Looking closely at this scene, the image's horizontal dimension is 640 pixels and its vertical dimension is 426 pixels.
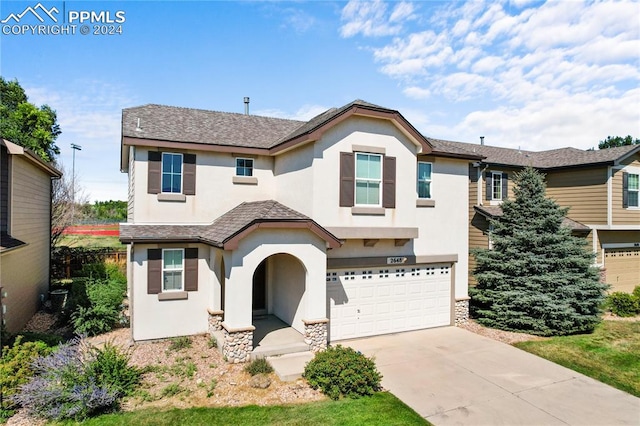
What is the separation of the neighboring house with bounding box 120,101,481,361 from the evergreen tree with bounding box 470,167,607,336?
1.23 meters

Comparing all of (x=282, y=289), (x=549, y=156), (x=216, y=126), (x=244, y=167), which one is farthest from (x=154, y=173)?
(x=549, y=156)

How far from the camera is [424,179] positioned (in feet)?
44.9

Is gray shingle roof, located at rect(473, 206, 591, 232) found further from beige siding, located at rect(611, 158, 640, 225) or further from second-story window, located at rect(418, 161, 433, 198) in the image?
second-story window, located at rect(418, 161, 433, 198)

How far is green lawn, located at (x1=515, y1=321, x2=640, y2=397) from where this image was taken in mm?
9594

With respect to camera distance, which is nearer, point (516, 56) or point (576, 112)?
point (516, 56)

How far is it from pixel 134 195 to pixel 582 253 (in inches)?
640

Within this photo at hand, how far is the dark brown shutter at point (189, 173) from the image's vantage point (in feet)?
41.1

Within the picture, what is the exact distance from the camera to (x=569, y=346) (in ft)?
38.5

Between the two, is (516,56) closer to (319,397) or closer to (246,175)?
(246,175)

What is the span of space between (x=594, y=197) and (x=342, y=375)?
1614 cm

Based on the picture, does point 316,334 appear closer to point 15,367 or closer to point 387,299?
point 387,299

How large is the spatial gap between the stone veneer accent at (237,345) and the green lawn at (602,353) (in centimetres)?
855

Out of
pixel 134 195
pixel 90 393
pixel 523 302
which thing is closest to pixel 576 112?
pixel 523 302

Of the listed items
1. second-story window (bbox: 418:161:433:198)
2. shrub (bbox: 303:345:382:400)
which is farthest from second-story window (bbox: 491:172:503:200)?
shrub (bbox: 303:345:382:400)
